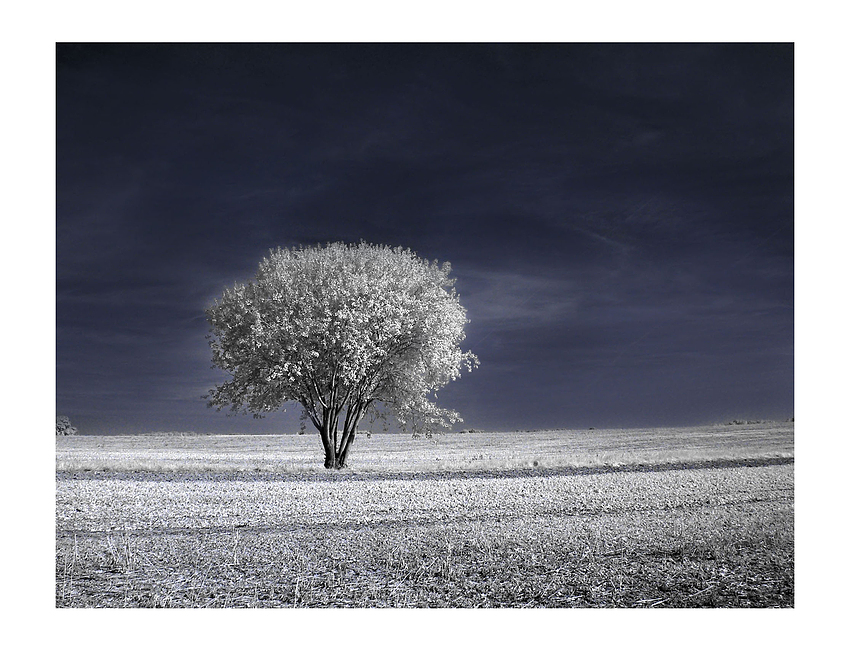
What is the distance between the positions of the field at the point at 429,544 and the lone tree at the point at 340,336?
5.50 m

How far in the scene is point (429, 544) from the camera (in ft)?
26.4

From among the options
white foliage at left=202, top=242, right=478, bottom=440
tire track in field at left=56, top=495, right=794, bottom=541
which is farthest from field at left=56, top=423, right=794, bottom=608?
white foliage at left=202, top=242, right=478, bottom=440

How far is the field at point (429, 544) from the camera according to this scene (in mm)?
6035

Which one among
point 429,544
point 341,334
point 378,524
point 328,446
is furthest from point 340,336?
point 429,544

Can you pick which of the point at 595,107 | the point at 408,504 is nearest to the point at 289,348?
the point at 408,504

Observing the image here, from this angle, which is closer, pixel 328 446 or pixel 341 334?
pixel 341 334

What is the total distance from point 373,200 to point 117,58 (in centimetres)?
380

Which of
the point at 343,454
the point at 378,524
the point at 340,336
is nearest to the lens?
the point at 378,524

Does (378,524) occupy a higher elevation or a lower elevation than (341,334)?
lower

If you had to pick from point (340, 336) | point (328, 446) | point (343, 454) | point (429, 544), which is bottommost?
point (343, 454)

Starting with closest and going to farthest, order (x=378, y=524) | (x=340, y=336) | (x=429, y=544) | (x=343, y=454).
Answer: (x=429, y=544) < (x=378, y=524) < (x=340, y=336) < (x=343, y=454)

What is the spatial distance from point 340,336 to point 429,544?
12419 mm

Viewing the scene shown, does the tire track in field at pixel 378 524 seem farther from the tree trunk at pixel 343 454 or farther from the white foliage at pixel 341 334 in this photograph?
the tree trunk at pixel 343 454

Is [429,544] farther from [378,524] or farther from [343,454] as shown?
[343,454]
